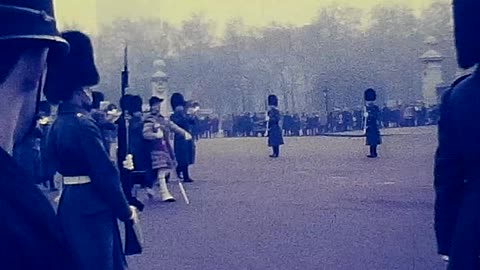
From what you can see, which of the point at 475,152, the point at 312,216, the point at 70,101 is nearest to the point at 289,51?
the point at 312,216

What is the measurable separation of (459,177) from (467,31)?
22.3 inches

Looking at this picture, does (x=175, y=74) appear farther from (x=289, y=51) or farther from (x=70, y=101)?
(x=70, y=101)

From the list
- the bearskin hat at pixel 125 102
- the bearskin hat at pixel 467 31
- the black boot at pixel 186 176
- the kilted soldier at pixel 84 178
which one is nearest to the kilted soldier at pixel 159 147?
the bearskin hat at pixel 125 102

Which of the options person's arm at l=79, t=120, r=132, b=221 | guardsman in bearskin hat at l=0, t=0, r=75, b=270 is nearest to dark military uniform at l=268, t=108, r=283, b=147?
person's arm at l=79, t=120, r=132, b=221

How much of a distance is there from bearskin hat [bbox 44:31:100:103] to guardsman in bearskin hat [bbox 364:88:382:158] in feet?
32.6

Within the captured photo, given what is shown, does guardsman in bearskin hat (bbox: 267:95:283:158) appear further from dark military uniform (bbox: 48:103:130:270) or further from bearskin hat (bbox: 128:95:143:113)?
dark military uniform (bbox: 48:103:130:270)

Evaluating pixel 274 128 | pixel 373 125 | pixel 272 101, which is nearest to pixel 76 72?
pixel 373 125

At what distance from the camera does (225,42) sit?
54.7ft

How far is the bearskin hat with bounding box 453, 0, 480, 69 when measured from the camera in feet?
11.0

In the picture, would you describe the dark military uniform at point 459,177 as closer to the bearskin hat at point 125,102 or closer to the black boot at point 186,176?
the bearskin hat at point 125,102

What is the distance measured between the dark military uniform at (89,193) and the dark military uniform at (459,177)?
1441 millimetres

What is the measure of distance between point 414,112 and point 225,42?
11.7ft

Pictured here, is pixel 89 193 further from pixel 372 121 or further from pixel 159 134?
pixel 372 121

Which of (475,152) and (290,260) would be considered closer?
(475,152)
